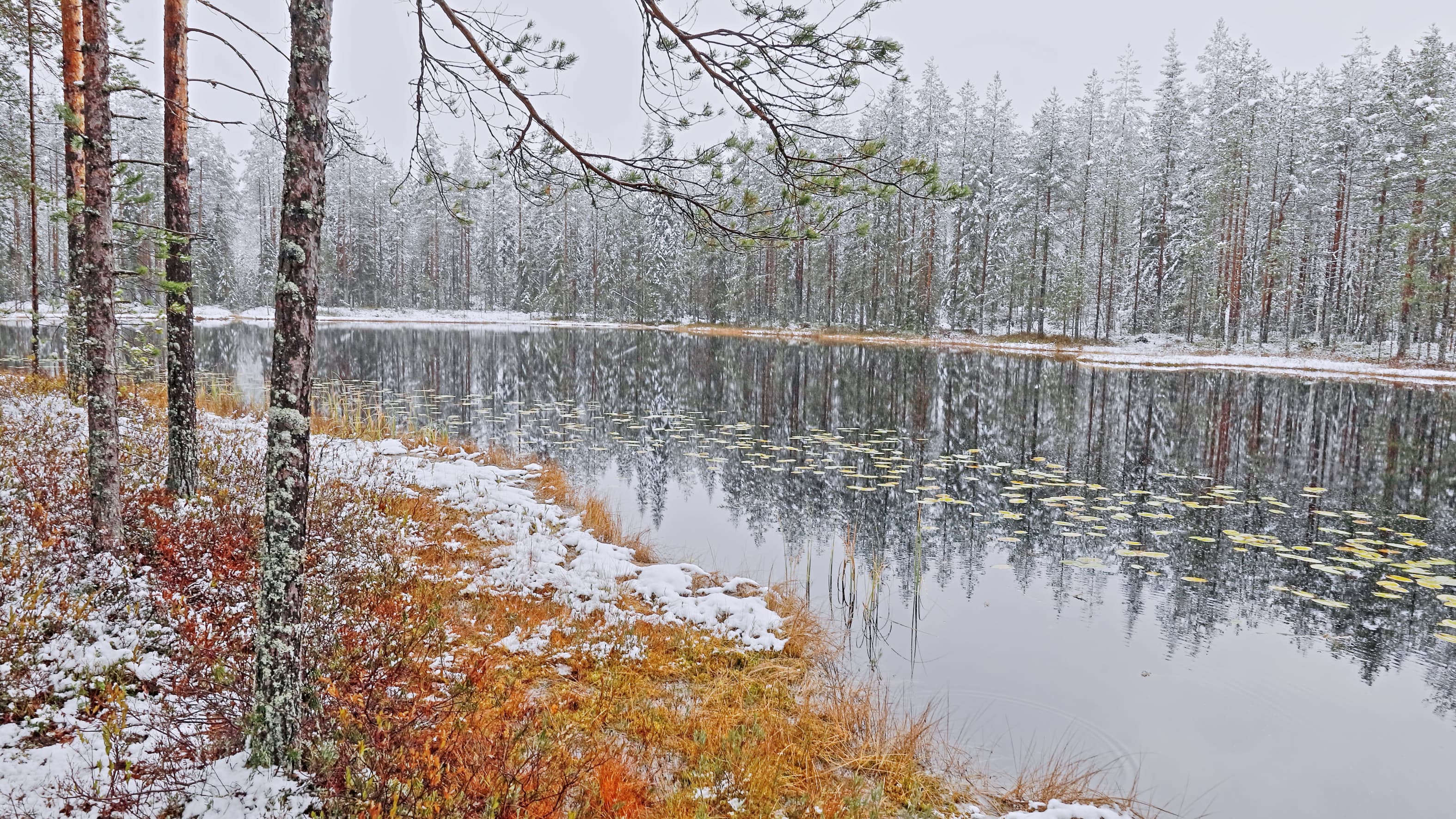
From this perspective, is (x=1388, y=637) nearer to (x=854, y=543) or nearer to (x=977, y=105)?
(x=854, y=543)

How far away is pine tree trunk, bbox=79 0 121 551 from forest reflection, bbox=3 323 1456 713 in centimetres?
672

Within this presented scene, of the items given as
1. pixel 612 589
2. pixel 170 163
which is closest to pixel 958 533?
pixel 612 589

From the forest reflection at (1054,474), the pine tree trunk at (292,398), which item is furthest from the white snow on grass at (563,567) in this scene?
the pine tree trunk at (292,398)

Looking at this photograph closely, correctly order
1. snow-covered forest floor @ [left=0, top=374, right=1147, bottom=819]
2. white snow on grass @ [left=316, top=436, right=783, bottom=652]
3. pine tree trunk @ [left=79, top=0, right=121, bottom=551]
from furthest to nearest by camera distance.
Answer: white snow on grass @ [left=316, top=436, right=783, bottom=652] < pine tree trunk @ [left=79, top=0, right=121, bottom=551] < snow-covered forest floor @ [left=0, top=374, right=1147, bottom=819]

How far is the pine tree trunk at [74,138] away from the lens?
17.5 ft

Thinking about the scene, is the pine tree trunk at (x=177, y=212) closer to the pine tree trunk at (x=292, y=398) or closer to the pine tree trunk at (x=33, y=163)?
the pine tree trunk at (x=33, y=163)

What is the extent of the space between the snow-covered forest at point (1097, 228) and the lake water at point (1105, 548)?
17.0 m

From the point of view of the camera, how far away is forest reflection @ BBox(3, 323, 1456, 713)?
27.6 ft

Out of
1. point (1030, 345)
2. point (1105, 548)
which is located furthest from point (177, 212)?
point (1030, 345)

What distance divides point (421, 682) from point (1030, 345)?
1877 inches

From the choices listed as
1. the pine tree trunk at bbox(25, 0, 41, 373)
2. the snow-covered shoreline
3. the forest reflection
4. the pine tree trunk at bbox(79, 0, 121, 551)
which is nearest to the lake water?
the forest reflection

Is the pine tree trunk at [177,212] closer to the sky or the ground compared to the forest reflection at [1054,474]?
closer to the sky

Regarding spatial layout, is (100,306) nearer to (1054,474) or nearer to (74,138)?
(74,138)

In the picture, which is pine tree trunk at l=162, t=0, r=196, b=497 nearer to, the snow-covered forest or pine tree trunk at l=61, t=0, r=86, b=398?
pine tree trunk at l=61, t=0, r=86, b=398
